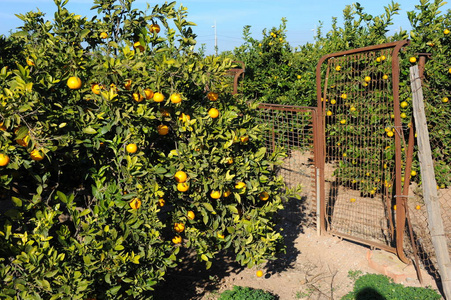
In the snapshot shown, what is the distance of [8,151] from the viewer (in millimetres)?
2062

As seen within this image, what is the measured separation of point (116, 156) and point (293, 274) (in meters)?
2.55

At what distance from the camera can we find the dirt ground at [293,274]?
150 inches

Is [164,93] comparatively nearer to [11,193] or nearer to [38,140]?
[38,140]

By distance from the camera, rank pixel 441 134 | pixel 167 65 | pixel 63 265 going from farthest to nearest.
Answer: pixel 441 134 → pixel 167 65 → pixel 63 265

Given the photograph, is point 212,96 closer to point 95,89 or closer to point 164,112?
point 164,112

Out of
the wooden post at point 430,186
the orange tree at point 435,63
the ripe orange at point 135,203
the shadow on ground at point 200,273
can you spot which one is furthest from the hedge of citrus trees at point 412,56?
the ripe orange at point 135,203

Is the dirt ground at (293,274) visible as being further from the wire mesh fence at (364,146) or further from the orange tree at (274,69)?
the orange tree at (274,69)

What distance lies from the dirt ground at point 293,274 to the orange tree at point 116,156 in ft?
2.96

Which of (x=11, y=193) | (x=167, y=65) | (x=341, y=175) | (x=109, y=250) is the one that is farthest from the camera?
(x=341, y=175)

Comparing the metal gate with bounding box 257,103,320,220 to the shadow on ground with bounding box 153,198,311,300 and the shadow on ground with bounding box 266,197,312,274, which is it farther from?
the shadow on ground with bounding box 153,198,311,300

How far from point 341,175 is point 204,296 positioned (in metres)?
3.43

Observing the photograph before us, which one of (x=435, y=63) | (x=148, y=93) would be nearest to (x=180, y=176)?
(x=148, y=93)

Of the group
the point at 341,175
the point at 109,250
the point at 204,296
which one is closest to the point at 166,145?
the point at 109,250

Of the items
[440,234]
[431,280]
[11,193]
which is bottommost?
[431,280]
